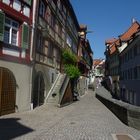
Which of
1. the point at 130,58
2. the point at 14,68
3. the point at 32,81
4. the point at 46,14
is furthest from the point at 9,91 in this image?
the point at 130,58

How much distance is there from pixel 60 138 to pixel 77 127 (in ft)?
9.23

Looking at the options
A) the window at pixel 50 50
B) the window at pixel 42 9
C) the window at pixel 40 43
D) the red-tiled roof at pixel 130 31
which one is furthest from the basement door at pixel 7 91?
the red-tiled roof at pixel 130 31

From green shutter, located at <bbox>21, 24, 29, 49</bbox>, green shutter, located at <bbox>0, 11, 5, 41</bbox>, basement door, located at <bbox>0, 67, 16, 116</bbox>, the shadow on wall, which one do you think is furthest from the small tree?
the shadow on wall

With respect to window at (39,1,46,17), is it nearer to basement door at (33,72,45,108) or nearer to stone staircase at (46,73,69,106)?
basement door at (33,72,45,108)

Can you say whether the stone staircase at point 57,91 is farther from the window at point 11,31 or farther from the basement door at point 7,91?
the window at point 11,31

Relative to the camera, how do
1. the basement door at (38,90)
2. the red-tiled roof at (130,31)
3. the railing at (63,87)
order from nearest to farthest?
the basement door at (38,90) < the railing at (63,87) < the red-tiled roof at (130,31)

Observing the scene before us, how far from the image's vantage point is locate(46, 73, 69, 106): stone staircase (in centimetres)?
2573

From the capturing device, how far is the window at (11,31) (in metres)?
17.5

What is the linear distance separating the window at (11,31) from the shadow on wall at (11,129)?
464 centimetres

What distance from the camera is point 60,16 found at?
1249 inches

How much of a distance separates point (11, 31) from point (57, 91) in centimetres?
1047

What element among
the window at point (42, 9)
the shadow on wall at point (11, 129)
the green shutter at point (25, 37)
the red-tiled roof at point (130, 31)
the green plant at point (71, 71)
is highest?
the red-tiled roof at point (130, 31)

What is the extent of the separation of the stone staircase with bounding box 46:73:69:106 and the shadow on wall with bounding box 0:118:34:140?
33.6 feet

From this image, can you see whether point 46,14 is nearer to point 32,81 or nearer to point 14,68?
point 32,81
